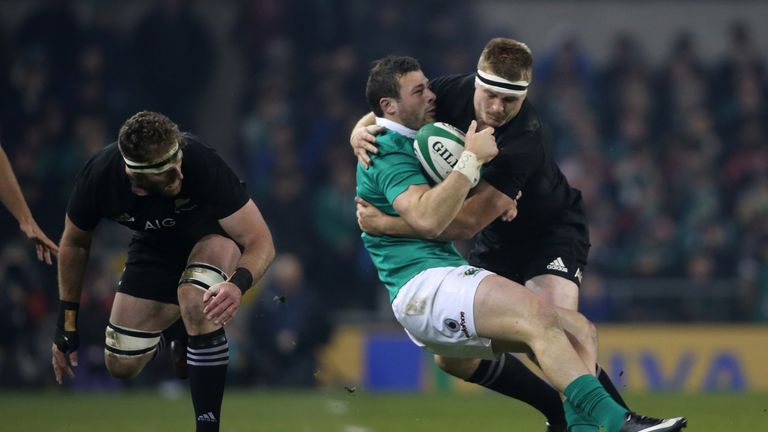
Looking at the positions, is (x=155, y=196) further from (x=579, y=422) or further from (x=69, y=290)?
(x=579, y=422)

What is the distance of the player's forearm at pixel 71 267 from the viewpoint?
780 centimetres

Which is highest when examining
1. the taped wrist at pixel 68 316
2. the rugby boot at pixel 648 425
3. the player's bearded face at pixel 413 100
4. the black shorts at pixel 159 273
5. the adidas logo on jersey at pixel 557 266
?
the player's bearded face at pixel 413 100

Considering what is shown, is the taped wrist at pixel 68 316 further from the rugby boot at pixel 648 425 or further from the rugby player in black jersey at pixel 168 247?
the rugby boot at pixel 648 425

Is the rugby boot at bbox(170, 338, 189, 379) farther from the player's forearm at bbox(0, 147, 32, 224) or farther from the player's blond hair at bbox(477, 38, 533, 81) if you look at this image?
the player's blond hair at bbox(477, 38, 533, 81)

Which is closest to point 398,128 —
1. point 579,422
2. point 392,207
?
point 392,207

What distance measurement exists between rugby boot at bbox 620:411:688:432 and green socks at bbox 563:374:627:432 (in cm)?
6

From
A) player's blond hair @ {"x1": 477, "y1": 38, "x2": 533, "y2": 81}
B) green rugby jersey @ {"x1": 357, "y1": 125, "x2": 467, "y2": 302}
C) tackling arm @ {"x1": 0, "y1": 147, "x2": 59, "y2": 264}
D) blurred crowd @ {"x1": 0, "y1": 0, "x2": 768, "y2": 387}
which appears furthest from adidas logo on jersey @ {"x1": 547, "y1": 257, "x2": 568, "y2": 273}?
blurred crowd @ {"x1": 0, "y1": 0, "x2": 768, "y2": 387}

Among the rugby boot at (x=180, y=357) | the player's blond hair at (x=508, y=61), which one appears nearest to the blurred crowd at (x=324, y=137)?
the rugby boot at (x=180, y=357)

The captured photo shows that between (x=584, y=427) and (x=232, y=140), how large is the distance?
13.0 meters

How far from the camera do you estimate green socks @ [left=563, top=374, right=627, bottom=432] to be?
20.6ft

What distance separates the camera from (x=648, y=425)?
21.0ft

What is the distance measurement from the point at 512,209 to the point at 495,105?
0.58m

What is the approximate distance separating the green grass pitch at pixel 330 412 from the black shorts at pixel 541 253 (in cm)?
199

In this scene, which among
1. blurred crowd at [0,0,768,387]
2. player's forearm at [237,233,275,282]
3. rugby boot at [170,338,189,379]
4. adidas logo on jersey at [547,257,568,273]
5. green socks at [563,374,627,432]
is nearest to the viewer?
green socks at [563,374,627,432]
